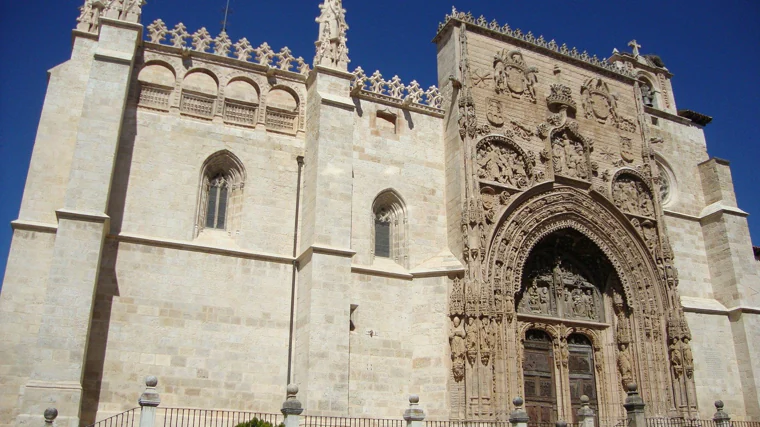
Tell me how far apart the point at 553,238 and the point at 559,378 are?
3.64 m

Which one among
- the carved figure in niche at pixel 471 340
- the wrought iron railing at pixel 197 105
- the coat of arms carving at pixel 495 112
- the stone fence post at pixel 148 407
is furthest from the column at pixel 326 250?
the coat of arms carving at pixel 495 112

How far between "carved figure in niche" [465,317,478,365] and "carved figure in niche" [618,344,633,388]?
487 cm

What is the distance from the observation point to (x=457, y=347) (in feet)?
50.7

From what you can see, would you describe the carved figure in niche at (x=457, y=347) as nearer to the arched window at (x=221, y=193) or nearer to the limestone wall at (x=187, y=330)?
the limestone wall at (x=187, y=330)

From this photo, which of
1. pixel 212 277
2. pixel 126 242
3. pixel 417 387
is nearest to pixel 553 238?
pixel 417 387

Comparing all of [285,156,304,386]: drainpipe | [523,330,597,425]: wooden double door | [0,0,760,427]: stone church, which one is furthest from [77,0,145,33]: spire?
[523,330,597,425]: wooden double door

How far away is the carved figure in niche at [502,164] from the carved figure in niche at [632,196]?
310 centimetres

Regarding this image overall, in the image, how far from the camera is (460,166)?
56.9ft

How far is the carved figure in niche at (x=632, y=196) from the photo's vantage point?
63.6 feet

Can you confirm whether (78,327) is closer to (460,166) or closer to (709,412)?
(460,166)

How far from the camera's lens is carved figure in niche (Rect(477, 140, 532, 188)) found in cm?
1755

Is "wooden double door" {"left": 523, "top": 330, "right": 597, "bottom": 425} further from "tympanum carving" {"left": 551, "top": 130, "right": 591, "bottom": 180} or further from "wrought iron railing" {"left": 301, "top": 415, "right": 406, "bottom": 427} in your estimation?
"tympanum carving" {"left": 551, "top": 130, "right": 591, "bottom": 180}

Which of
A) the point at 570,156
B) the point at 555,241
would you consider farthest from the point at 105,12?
the point at 555,241

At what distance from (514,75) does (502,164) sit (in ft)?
9.83
